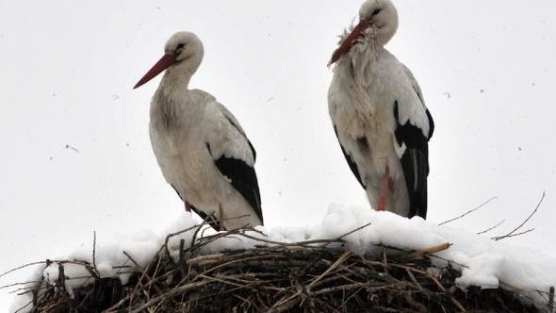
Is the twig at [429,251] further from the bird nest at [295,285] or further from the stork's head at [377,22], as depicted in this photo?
the stork's head at [377,22]

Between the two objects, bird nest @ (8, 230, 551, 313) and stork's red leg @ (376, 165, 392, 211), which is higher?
stork's red leg @ (376, 165, 392, 211)

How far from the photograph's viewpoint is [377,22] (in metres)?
6.04

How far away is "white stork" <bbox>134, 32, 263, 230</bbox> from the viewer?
6.01 m

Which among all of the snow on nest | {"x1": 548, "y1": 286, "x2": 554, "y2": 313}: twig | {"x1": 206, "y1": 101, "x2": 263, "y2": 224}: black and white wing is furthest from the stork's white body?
{"x1": 548, "y1": 286, "x2": 554, "y2": 313}: twig

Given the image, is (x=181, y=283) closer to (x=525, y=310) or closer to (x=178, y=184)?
(x=525, y=310)

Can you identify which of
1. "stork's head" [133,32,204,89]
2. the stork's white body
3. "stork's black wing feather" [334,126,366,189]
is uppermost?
"stork's head" [133,32,204,89]

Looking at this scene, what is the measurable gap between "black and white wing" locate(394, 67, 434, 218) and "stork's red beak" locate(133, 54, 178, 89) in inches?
52.2

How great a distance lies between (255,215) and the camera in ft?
20.5

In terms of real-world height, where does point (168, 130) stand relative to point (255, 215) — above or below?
above

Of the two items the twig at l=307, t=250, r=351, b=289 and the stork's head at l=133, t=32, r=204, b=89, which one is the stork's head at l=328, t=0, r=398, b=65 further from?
the twig at l=307, t=250, r=351, b=289

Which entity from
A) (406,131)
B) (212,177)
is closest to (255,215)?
(212,177)

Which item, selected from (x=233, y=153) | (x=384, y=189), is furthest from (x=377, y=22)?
(x=233, y=153)

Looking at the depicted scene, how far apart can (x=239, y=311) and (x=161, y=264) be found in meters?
0.38

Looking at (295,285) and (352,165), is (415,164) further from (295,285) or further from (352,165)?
(295,285)
